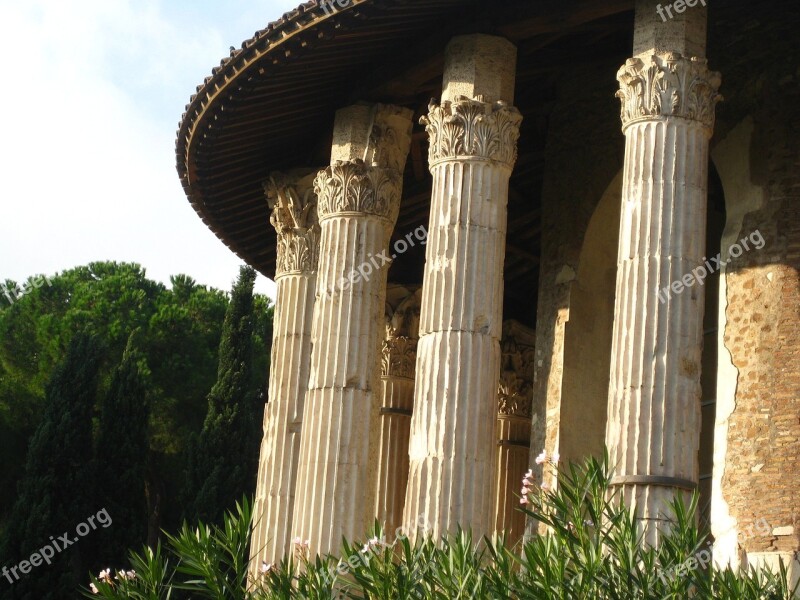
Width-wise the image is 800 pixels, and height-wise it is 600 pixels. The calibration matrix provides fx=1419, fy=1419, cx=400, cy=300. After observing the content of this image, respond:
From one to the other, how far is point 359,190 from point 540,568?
716 centimetres

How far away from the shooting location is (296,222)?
18.3 metres

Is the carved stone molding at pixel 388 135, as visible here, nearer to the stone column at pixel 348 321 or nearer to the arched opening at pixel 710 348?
the stone column at pixel 348 321

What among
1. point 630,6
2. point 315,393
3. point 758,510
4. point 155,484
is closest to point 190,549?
point 315,393

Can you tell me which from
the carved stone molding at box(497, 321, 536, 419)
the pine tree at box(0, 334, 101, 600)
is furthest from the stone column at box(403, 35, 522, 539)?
the pine tree at box(0, 334, 101, 600)

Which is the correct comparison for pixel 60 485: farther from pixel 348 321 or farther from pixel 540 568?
pixel 540 568

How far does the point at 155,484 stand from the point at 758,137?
79.8 ft

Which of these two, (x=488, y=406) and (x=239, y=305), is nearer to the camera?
(x=488, y=406)

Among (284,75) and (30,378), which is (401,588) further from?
(30,378)

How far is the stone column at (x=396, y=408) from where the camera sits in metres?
21.7

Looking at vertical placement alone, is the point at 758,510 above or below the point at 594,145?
below

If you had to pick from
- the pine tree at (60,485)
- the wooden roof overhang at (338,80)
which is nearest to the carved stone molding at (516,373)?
the wooden roof overhang at (338,80)

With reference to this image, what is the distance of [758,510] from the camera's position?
14.4 metres

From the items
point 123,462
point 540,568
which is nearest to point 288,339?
point 540,568

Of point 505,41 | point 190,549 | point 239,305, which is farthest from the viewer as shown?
point 239,305
